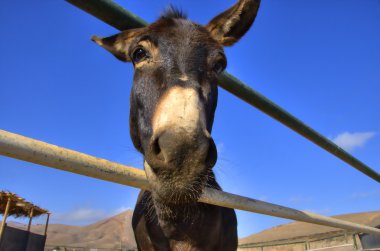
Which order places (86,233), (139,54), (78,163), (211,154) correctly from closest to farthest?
1. (78,163)
2. (211,154)
3. (139,54)
4. (86,233)

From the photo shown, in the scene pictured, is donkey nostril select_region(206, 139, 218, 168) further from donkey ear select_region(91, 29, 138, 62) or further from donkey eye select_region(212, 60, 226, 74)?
donkey ear select_region(91, 29, 138, 62)

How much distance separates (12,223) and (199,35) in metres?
11.9

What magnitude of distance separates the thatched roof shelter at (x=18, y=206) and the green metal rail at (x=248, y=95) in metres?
9.78

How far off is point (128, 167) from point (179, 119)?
0.34 meters

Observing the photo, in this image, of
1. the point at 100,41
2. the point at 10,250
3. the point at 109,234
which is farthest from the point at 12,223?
the point at 109,234

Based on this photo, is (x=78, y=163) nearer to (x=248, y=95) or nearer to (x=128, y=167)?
(x=128, y=167)

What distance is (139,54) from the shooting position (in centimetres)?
242

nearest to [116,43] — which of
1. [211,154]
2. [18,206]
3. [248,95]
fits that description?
[248,95]

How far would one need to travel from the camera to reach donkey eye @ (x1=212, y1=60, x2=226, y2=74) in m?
2.37

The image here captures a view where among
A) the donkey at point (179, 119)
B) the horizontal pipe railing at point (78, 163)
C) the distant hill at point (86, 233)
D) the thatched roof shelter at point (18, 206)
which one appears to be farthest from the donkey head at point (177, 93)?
the distant hill at point (86, 233)

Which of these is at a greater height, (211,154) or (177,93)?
(177,93)

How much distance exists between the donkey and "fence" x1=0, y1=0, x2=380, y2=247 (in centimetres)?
15

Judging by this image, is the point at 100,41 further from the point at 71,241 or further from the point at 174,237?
the point at 71,241

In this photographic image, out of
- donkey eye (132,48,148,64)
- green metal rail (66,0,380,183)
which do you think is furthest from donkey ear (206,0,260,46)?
donkey eye (132,48,148,64)
